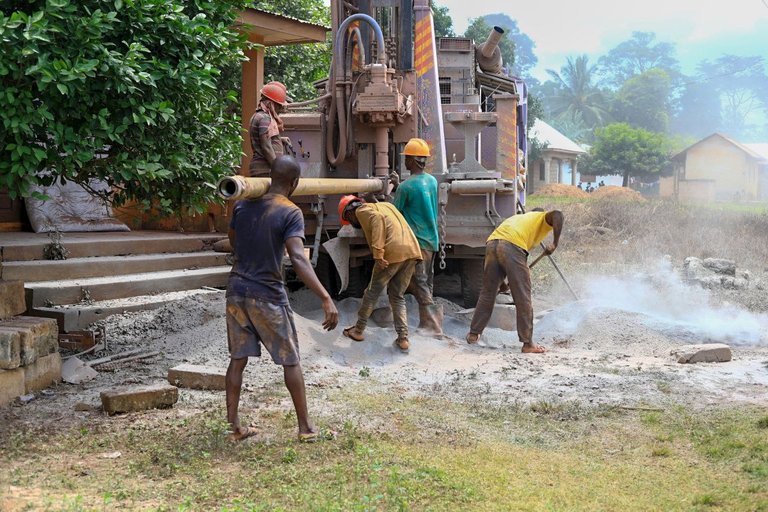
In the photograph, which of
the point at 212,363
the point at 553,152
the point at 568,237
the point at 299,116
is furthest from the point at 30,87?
the point at 553,152

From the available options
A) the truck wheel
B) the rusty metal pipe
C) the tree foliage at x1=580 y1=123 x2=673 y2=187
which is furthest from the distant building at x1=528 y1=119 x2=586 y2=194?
the truck wheel

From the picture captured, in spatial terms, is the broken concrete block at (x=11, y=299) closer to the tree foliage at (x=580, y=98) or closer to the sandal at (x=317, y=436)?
the sandal at (x=317, y=436)

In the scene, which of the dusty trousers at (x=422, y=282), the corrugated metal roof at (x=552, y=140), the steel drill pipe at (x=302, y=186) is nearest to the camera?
Result: the steel drill pipe at (x=302, y=186)

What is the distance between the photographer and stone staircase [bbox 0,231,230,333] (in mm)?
8094

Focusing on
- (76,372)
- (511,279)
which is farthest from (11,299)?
(511,279)

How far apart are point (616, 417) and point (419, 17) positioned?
5.42 m

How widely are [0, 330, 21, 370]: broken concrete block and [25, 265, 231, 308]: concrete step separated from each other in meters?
1.83

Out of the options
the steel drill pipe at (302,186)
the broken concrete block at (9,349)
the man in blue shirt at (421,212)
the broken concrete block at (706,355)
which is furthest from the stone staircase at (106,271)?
the broken concrete block at (706,355)

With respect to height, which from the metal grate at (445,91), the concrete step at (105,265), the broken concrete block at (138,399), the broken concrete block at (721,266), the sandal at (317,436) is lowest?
the sandal at (317,436)

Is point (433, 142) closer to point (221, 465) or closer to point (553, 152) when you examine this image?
point (221, 465)

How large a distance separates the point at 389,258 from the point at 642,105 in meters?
62.6

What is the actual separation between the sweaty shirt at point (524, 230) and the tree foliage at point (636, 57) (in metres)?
101

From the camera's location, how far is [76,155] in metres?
6.17

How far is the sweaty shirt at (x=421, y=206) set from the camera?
8.88 metres
